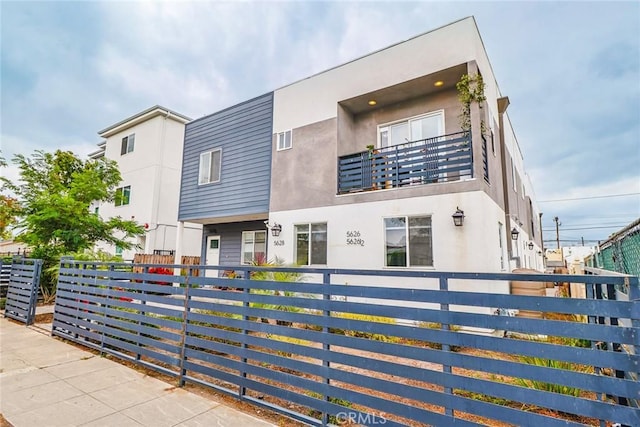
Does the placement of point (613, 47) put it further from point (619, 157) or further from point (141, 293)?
point (619, 157)

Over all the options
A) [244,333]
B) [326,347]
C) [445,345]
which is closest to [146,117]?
[244,333]

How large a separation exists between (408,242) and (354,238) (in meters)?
1.48

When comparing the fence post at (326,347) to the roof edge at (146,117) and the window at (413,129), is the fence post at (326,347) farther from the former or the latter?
the roof edge at (146,117)

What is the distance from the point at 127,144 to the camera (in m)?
17.1

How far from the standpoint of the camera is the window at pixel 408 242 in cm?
736

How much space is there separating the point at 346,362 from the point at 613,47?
16382 millimetres

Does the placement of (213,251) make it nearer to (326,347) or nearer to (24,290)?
(24,290)

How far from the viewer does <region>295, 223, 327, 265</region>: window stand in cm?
901

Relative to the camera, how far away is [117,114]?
66.5 feet

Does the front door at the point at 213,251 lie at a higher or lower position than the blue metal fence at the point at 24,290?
higher

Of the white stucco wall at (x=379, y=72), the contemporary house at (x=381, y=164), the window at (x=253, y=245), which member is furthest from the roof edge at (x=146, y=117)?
the window at (x=253, y=245)

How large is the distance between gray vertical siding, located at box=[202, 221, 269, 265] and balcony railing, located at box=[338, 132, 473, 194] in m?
4.99

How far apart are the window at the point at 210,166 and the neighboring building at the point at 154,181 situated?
433cm

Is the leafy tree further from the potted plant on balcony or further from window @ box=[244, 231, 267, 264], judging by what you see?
the potted plant on balcony
